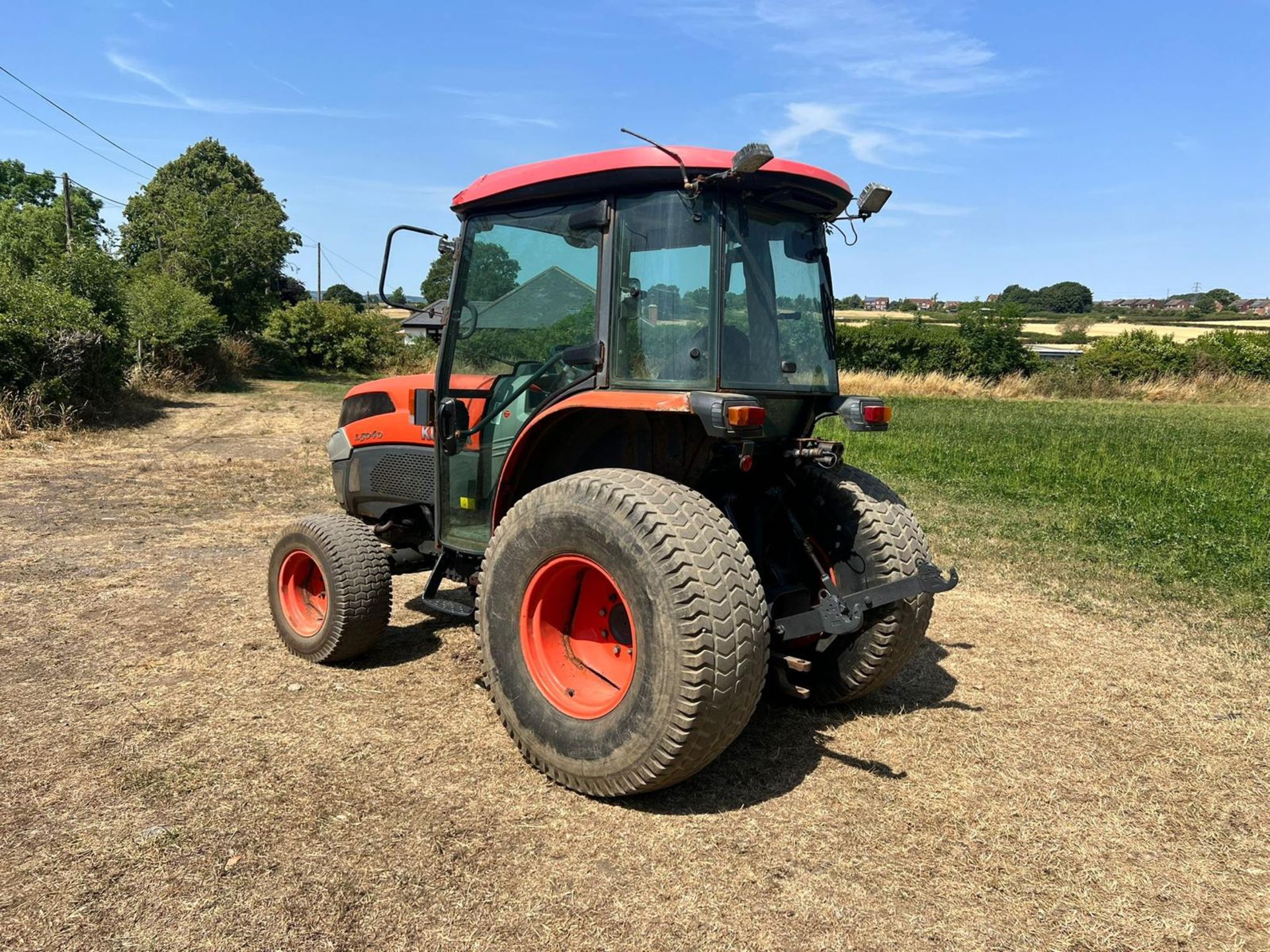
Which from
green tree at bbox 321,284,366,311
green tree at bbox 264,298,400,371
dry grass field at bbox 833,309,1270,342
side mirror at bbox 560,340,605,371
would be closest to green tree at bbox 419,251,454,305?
side mirror at bbox 560,340,605,371

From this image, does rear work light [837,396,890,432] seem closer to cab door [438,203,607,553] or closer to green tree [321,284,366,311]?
cab door [438,203,607,553]

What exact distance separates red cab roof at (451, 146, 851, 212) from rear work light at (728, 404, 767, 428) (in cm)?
91

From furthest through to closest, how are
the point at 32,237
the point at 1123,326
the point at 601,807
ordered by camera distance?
1. the point at 1123,326
2. the point at 32,237
3. the point at 601,807

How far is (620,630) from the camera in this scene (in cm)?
327

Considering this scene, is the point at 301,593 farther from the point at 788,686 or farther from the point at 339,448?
the point at 788,686

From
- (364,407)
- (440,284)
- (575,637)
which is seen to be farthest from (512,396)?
(440,284)

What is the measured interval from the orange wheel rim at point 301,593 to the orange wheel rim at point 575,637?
5.56ft

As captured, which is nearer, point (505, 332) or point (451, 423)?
point (505, 332)

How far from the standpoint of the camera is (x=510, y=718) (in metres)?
3.24

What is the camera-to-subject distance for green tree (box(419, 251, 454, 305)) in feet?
13.0

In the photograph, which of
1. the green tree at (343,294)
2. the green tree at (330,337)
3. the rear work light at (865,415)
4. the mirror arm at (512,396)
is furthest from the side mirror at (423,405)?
the green tree at (343,294)

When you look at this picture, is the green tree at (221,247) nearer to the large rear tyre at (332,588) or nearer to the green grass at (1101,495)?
the green grass at (1101,495)

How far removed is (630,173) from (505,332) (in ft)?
3.32

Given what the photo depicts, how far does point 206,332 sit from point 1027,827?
21.0 m
